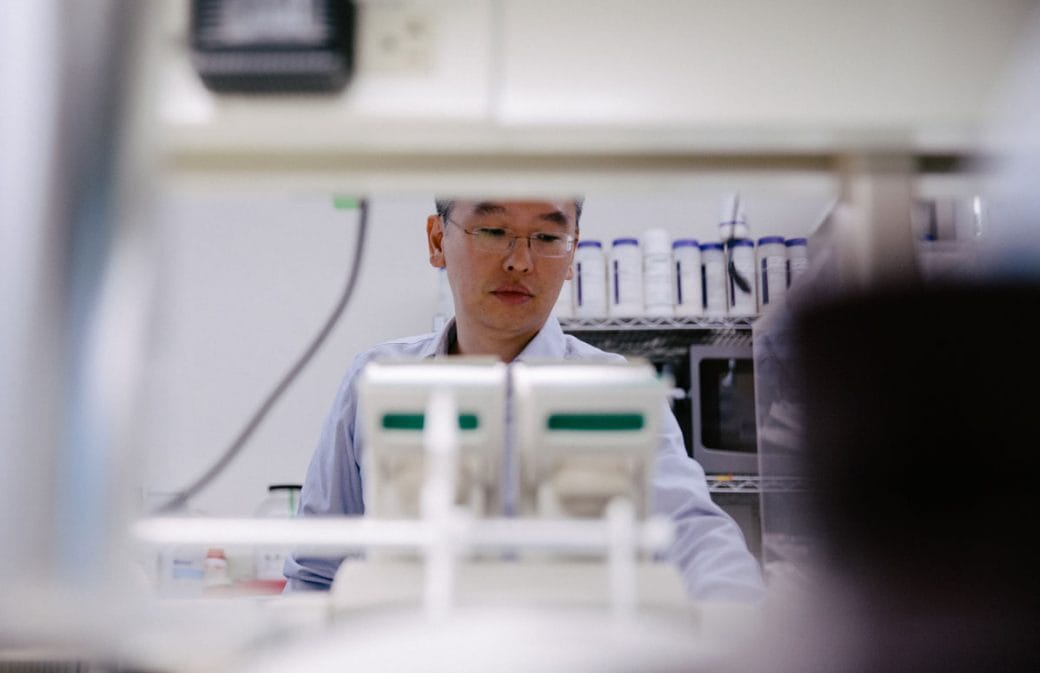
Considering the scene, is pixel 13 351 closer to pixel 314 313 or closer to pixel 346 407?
pixel 346 407

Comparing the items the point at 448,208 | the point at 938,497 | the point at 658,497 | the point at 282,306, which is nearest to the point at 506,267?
the point at 448,208

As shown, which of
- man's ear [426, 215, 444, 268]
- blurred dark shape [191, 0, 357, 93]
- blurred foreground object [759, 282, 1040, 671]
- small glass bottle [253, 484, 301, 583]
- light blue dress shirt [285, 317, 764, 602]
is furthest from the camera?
small glass bottle [253, 484, 301, 583]

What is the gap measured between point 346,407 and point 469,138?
93cm

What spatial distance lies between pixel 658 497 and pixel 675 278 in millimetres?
1854

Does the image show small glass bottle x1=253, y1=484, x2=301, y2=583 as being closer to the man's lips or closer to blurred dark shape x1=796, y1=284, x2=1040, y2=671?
the man's lips

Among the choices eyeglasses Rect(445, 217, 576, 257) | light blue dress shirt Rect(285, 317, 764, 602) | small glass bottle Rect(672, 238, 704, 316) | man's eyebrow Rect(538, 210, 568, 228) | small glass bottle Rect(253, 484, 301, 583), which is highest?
small glass bottle Rect(672, 238, 704, 316)

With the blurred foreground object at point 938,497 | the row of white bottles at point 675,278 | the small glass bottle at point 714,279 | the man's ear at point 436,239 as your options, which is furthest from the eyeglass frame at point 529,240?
the small glass bottle at point 714,279

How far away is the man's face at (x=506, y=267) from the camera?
146 cm

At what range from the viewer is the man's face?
4.79 feet

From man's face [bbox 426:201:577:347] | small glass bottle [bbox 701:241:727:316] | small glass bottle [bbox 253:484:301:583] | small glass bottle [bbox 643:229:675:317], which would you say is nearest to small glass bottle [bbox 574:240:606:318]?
small glass bottle [bbox 643:229:675:317]

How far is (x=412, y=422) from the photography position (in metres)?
0.58

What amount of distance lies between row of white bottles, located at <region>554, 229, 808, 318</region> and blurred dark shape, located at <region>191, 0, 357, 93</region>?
2279 mm

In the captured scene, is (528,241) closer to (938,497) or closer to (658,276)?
(938,497)

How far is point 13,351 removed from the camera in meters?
0.48
